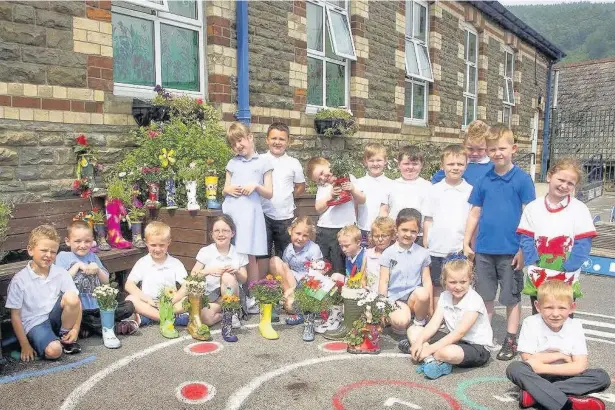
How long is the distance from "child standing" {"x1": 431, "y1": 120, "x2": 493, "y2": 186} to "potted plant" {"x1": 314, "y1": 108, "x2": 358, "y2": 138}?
4.20 m

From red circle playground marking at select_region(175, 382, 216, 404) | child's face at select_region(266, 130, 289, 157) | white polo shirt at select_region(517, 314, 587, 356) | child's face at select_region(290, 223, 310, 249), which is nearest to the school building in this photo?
child's face at select_region(266, 130, 289, 157)

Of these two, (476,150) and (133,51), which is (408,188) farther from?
(133,51)

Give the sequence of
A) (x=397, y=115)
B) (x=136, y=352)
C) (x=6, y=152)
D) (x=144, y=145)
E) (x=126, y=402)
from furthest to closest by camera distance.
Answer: (x=397, y=115)
(x=144, y=145)
(x=6, y=152)
(x=136, y=352)
(x=126, y=402)

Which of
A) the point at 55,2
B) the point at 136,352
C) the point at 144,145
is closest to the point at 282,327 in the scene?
the point at 136,352

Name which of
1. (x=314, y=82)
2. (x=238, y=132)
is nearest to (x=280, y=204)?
(x=238, y=132)

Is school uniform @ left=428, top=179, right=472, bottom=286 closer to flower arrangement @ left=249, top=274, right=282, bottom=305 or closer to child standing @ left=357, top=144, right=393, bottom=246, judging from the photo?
child standing @ left=357, top=144, right=393, bottom=246

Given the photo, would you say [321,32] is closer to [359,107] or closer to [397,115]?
[359,107]

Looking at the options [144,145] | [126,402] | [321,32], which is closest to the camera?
[126,402]

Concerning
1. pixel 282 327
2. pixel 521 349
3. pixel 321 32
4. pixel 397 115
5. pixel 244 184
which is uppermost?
pixel 321 32

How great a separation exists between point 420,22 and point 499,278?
10.1 metres

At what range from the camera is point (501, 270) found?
4.54 m

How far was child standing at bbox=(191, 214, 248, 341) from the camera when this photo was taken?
5070 mm

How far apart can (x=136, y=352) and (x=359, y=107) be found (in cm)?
730

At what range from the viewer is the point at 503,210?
14.7 feet
